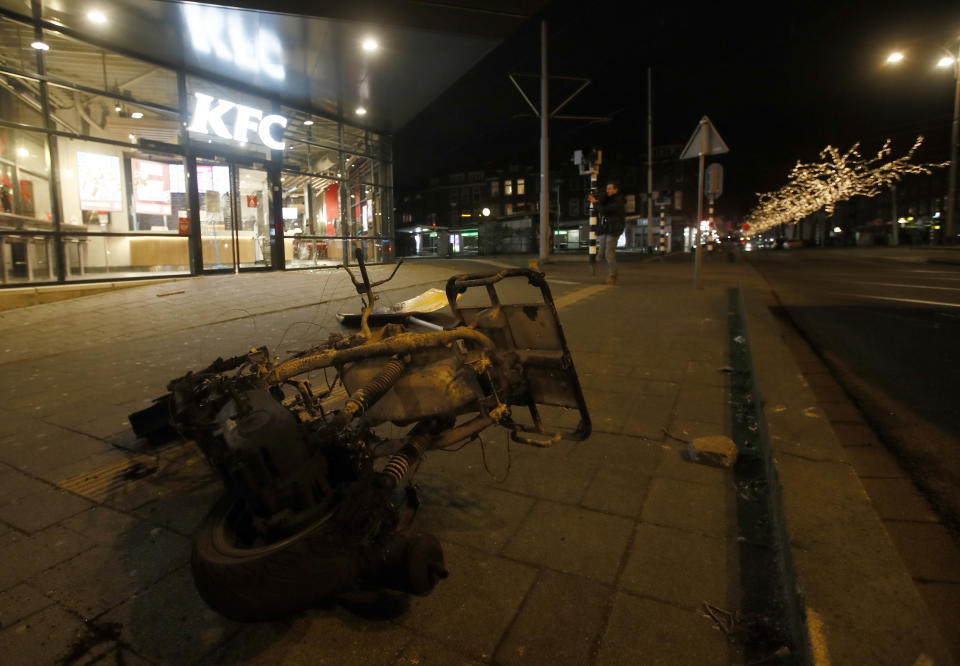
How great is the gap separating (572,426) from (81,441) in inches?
137

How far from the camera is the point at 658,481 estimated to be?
2867mm

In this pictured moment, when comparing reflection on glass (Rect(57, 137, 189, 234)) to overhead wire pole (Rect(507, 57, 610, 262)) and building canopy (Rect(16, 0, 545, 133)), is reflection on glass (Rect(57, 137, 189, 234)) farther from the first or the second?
overhead wire pole (Rect(507, 57, 610, 262))

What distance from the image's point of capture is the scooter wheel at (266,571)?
1.40 m

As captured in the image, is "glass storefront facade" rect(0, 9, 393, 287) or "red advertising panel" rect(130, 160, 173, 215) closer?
"glass storefront facade" rect(0, 9, 393, 287)

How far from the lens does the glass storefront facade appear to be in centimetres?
987

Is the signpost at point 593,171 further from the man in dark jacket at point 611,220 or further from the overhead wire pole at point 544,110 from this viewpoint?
the overhead wire pole at point 544,110

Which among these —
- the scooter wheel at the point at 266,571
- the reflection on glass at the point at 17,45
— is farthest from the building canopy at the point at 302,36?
the scooter wheel at the point at 266,571

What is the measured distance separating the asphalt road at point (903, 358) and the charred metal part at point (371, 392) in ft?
9.05

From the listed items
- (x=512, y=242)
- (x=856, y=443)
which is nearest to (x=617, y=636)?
(x=856, y=443)

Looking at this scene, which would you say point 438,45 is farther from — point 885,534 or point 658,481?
point 885,534

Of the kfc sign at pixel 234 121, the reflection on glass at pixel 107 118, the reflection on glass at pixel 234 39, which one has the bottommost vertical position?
the reflection on glass at pixel 107 118

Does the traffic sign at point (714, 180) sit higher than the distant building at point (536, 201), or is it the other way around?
the distant building at point (536, 201)

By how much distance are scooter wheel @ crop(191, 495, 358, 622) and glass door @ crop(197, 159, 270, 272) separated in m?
13.4

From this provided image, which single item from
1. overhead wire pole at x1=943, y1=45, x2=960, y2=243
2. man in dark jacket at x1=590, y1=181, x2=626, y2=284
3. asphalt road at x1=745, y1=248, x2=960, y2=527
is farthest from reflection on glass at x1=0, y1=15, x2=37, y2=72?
overhead wire pole at x1=943, y1=45, x2=960, y2=243
